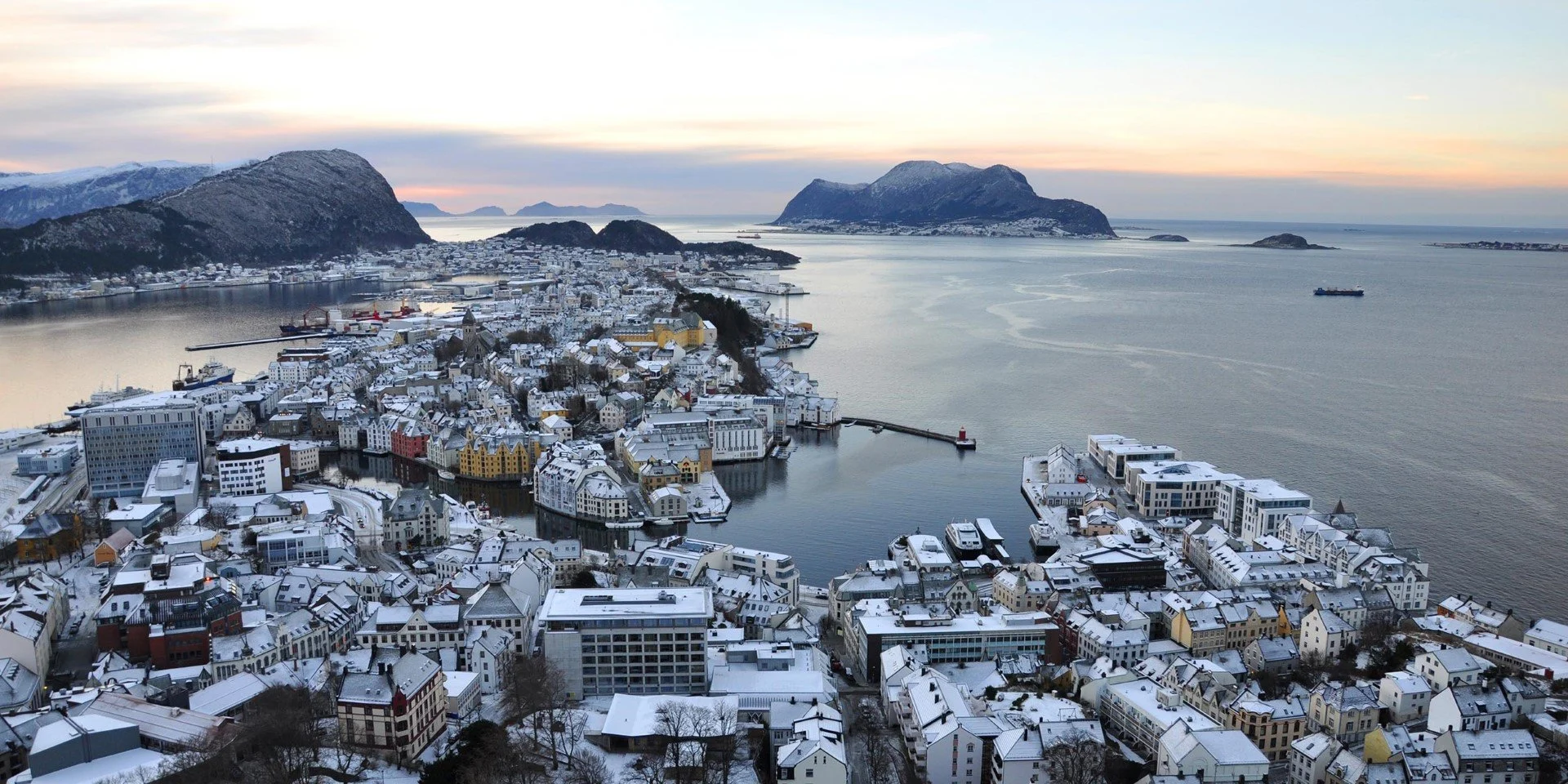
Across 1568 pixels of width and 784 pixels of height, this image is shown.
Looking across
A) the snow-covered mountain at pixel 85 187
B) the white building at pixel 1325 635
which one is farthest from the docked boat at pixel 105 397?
the snow-covered mountain at pixel 85 187

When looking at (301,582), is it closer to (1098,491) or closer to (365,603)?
(365,603)

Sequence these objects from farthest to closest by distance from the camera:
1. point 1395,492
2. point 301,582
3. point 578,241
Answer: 1. point 578,241
2. point 1395,492
3. point 301,582

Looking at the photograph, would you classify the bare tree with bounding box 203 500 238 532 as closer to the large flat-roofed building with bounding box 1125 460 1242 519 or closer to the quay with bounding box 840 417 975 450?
the quay with bounding box 840 417 975 450

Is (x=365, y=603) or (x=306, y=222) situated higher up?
(x=306, y=222)

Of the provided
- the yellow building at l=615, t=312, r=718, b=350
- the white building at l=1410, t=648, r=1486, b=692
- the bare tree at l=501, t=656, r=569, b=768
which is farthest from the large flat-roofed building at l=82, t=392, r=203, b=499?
the white building at l=1410, t=648, r=1486, b=692

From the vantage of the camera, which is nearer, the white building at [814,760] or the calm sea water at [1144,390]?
the white building at [814,760]

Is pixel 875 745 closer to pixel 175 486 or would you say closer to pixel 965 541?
pixel 965 541

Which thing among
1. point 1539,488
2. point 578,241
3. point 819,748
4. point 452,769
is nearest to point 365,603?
point 452,769

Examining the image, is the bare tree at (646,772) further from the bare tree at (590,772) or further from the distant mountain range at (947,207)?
the distant mountain range at (947,207)
